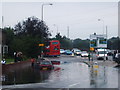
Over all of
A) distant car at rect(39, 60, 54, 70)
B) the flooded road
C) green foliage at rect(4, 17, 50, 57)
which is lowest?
the flooded road

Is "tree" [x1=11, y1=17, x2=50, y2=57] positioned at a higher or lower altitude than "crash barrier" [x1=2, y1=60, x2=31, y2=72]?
higher

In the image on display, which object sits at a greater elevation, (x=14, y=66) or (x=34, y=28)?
(x=34, y=28)

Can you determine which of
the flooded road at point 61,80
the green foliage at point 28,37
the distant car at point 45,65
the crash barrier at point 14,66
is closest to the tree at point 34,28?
the green foliage at point 28,37

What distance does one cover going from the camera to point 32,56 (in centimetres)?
4597

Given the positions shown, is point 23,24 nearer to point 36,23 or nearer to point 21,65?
point 36,23

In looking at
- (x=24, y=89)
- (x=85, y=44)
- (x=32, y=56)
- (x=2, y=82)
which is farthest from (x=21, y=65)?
(x=85, y=44)

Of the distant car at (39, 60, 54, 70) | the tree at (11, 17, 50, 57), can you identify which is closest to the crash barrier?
the distant car at (39, 60, 54, 70)

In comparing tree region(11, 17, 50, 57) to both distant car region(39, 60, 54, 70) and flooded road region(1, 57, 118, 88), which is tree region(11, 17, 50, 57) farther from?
flooded road region(1, 57, 118, 88)

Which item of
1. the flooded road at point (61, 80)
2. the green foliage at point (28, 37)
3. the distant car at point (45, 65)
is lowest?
the flooded road at point (61, 80)

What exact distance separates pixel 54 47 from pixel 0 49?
28189 mm

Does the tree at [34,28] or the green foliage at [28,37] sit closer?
the green foliage at [28,37]

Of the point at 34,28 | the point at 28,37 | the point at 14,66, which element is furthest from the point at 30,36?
the point at 14,66

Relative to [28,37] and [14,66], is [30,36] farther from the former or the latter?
[14,66]

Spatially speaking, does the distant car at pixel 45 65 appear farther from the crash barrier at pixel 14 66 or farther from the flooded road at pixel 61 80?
the flooded road at pixel 61 80
